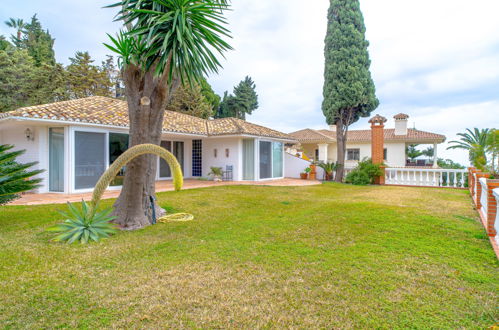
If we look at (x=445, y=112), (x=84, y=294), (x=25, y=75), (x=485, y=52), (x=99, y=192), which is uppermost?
(x=25, y=75)

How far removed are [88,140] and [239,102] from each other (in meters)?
29.7

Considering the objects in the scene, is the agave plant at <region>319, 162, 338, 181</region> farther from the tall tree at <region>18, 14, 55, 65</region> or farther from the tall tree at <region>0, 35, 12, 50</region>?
the tall tree at <region>0, 35, 12, 50</region>

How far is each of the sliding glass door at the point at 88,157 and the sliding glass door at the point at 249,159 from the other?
26.5ft

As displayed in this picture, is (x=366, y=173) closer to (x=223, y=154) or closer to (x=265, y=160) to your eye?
(x=265, y=160)

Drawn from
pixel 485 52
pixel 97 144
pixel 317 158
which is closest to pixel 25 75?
pixel 97 144

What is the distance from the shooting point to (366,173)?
16.8 m

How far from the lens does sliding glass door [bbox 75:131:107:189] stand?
1168cm

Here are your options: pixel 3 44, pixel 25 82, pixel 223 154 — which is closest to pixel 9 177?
pixel 223 154

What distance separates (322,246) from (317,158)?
2513 centimetres

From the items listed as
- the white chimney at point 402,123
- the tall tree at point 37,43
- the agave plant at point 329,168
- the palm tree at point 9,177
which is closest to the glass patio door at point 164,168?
the palm tree at point 9,177

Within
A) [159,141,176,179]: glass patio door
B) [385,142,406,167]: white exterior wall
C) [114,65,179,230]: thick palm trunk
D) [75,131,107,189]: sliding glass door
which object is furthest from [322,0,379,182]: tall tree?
[114,65,179,230]: thick palm trunk

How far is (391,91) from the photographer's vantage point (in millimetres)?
18781

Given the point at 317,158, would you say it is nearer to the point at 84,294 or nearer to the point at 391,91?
the point at 391,91

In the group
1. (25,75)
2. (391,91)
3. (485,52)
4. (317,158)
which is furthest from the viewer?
(317,158)
